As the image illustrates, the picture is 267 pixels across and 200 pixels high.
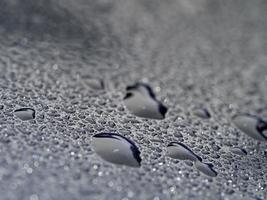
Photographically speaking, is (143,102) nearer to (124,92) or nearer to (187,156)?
(124,92)

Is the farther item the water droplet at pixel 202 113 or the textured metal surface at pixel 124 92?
the water droplet at pixel 202 113

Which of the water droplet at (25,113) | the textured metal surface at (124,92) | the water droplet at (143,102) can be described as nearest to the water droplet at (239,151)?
the textured metal surface at (124,92)

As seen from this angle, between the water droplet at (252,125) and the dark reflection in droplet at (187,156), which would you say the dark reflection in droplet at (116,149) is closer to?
the dark reflection in droplet at (187,156)

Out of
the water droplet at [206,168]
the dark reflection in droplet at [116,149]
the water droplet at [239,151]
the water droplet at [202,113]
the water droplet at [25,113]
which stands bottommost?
the water droplet at [25,113]

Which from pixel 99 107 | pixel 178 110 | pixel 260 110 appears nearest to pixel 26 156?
pixel 99 107

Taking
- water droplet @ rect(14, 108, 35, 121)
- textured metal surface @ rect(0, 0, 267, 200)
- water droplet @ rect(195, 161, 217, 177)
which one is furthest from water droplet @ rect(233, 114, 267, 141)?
water droplet @ rect(14, 108, 35, 121)

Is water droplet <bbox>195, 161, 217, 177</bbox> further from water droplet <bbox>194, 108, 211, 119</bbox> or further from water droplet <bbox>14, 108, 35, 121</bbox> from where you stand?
water droplet <bbox>14, 108, 35, 121</bbox>

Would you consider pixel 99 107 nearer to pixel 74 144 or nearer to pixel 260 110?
pixel 74 144
